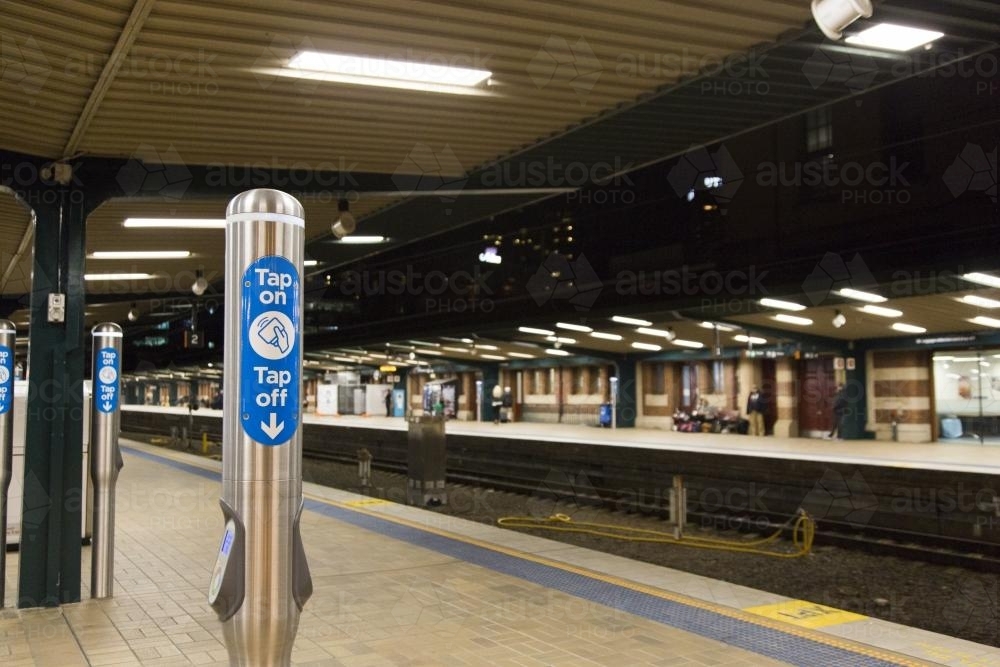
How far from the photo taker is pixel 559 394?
33.0m

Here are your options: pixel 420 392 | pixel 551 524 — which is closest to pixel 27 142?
pixel 551 524

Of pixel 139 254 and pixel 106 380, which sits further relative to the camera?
pixel 139 254

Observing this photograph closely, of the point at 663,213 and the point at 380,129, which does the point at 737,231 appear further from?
the point at 380,129

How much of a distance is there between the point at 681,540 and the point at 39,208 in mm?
8022

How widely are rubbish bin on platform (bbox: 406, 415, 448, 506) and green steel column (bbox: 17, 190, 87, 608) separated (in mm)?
7277

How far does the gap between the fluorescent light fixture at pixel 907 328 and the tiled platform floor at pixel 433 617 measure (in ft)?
44.9

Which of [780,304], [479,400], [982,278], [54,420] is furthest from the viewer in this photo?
[479,400]

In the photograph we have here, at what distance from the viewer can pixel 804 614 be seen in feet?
19.0

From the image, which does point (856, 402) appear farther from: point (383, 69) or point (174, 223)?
point (383, 69)

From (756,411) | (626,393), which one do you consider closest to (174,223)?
(756,411)

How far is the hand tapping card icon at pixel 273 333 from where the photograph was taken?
109 inches

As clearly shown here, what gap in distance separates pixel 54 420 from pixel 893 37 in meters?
6.43

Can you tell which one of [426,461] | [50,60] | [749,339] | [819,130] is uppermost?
[819,130]

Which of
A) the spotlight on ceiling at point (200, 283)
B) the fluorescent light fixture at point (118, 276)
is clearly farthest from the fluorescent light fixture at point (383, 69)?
the fluorescent light fixture at point (118, 276)
